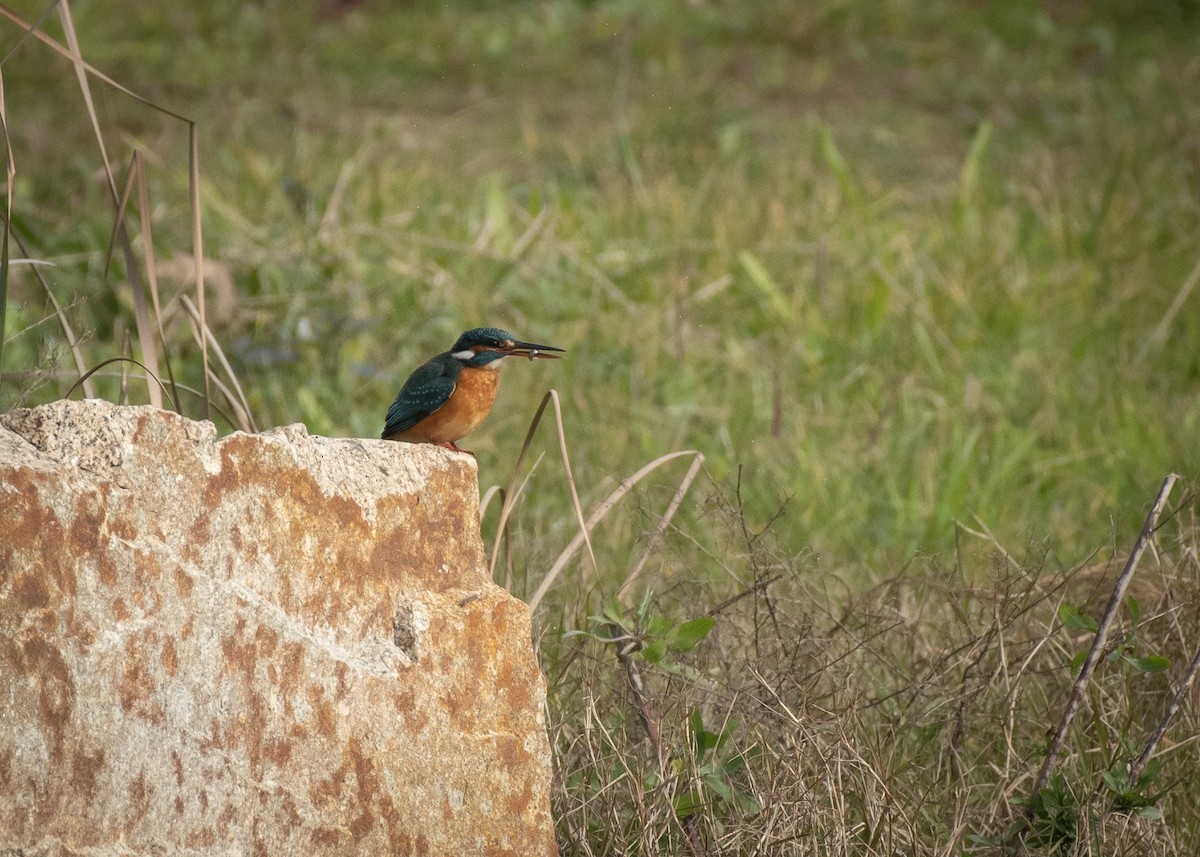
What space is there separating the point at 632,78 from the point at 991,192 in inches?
90.4

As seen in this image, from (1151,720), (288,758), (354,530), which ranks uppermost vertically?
(354,530)

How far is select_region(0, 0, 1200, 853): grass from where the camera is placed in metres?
2.37

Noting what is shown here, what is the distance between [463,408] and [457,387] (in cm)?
5

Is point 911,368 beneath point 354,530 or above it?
beneath

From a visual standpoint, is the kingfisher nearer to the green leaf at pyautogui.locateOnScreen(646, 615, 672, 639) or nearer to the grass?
the grass

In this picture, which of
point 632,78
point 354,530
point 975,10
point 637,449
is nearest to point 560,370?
point 637,449

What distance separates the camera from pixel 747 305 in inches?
201

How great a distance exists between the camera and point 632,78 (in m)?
7.48

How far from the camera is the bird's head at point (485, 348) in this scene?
2740 mm

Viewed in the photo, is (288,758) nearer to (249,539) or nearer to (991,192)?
(249,539)

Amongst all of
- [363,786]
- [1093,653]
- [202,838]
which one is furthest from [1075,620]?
[202,838]

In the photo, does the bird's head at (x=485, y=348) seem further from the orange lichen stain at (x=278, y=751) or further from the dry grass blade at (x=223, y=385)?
the orange lichen stain at (x=278, y=751)

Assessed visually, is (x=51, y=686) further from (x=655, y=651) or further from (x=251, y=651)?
(x=655, y=651)

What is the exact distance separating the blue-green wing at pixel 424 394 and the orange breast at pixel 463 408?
0.6 inches
